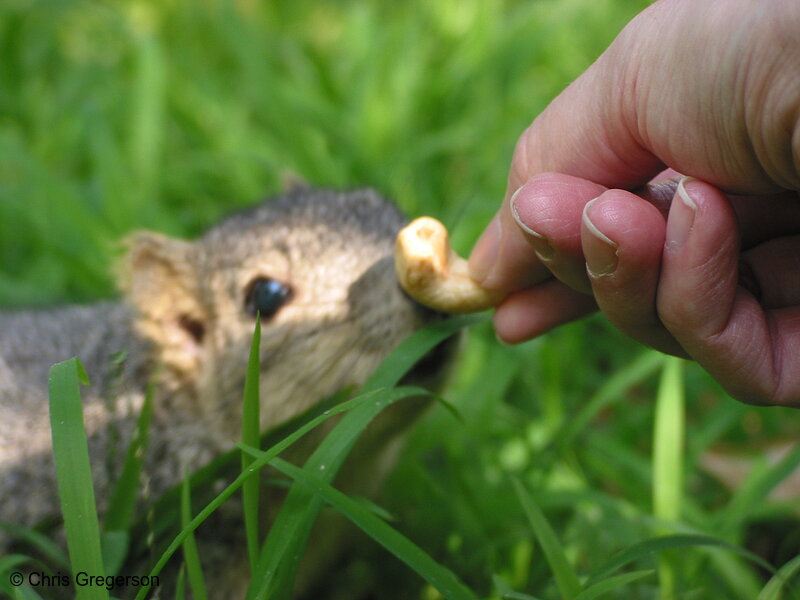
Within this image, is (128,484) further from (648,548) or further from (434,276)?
(648,548)

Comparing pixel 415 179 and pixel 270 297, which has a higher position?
pixel 415 179

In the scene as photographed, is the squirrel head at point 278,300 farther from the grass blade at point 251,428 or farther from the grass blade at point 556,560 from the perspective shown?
the grass blade at point 556,560

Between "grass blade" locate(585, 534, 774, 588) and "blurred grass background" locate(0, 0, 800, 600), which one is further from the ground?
"blurred grass background" locate(0, 0, 800, 600)

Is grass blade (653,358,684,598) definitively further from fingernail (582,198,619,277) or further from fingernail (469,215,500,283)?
fingernail (582,198,619,277)

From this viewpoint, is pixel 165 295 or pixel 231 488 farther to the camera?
pixel 165 295

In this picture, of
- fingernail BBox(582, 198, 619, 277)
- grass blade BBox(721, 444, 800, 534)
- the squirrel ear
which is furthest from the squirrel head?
grass blade BBox(721, 444, 800, 534)

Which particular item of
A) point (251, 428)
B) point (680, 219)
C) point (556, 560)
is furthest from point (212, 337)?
point (680, 219)
